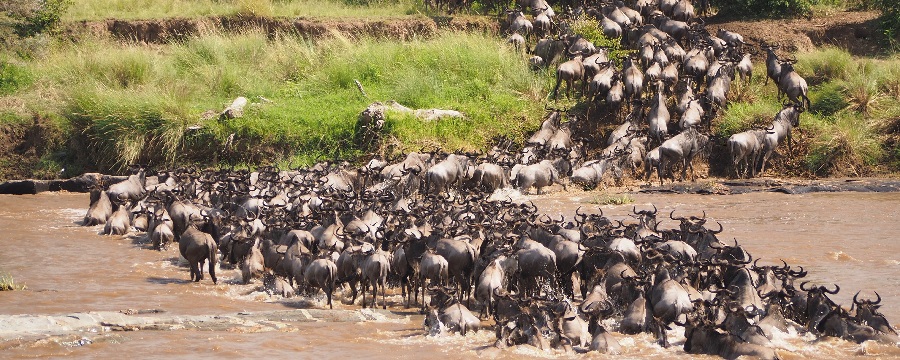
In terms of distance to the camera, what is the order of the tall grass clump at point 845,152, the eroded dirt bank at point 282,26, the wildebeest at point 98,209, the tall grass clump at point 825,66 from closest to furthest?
the wildebeest at point 98,209 < the tall grass clump at point 845,152 < the tall grass clump at point 825,66 < the eroded dirt bank at point 282,26

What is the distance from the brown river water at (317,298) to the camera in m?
9.93

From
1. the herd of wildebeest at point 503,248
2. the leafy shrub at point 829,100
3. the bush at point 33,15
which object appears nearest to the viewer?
the herd of wildebeest at point 503,248

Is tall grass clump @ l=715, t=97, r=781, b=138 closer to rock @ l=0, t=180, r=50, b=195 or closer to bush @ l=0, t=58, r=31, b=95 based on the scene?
rock @ l=0, t=180, r=50, b=195

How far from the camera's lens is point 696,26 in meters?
24.2

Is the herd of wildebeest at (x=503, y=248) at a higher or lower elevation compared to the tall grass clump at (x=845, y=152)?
lower

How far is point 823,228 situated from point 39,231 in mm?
11552

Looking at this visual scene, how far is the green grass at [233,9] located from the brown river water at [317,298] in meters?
10.7

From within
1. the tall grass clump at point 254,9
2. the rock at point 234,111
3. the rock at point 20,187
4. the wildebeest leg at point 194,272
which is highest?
the tall grass clump at point 254,9

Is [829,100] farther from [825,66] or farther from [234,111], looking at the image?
[234,111]

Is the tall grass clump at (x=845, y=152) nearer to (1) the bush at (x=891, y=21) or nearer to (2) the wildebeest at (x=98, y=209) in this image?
(1) the bush at (x=891, y=21)

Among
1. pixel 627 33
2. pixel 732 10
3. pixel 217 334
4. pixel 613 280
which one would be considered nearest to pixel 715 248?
pixel 613 280

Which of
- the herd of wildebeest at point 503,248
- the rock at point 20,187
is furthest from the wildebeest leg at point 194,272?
the rock at point 20,187

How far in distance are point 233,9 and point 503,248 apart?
67.2ft

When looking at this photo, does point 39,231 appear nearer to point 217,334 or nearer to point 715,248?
point 217,334
